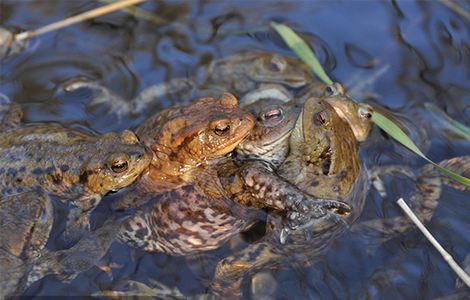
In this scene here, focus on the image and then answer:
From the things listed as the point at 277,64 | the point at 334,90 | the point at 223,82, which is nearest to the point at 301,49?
the point at 277,64

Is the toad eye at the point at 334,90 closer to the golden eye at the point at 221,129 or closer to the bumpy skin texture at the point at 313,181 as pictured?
the bumpy skin texture at the point at 313,181

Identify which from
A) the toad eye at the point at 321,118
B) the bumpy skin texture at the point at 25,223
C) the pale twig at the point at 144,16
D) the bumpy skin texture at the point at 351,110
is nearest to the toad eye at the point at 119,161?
the bumpy skin texture at the point at 25,223

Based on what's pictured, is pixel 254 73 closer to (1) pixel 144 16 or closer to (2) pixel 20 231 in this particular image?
(1) pixel 144 16

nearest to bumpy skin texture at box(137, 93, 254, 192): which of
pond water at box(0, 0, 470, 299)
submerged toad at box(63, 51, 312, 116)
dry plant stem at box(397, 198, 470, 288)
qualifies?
pond water at box(0, 0, 470, 299)

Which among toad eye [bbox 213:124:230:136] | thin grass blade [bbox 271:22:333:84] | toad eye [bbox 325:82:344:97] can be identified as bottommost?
thin grass blade [bbox 271:22:333:84]

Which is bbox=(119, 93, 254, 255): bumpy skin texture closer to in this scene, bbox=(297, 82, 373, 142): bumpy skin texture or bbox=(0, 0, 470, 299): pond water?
bbox=(0, 0, 470, 299): pond water

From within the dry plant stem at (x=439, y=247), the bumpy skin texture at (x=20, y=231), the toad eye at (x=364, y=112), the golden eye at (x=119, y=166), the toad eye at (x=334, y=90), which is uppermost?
the toad eye at (x=334, y=90)

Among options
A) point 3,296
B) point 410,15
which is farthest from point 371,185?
point 3,296
